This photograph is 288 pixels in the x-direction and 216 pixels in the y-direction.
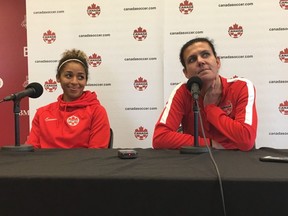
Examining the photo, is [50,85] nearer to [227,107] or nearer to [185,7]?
[185,7]

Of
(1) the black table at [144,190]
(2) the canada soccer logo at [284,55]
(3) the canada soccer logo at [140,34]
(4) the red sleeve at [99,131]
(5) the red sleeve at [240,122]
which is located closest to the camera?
(1) the black table at [144,190]

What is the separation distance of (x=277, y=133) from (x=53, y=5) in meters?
2.10

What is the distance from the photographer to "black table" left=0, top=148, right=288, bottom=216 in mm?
828

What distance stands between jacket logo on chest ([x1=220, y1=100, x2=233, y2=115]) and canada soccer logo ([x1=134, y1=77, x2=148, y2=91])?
39.6 inches

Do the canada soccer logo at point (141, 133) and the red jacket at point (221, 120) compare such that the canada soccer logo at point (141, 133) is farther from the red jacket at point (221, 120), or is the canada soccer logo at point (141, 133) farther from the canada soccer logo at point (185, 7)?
the canada soccer logo at point (185, 7)

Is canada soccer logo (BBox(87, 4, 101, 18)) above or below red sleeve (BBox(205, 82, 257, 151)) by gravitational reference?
above

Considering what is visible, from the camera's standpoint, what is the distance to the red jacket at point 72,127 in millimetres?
1925

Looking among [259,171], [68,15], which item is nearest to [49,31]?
[68,15]

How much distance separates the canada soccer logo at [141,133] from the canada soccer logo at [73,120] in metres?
0.79

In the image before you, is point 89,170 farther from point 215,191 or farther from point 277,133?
point 277,133

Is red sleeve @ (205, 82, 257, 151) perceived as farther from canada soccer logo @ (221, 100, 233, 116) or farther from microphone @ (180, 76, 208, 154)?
microphone @ (180, 76, 208, 154)

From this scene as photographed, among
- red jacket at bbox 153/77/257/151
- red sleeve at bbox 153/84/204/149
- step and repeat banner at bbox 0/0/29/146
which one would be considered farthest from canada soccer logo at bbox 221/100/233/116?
step and repeat banner at bbox 0/0/29/146

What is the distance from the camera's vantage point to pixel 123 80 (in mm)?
2691

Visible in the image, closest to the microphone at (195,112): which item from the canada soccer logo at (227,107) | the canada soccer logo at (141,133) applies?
the canada soccer logo at (227,107)
